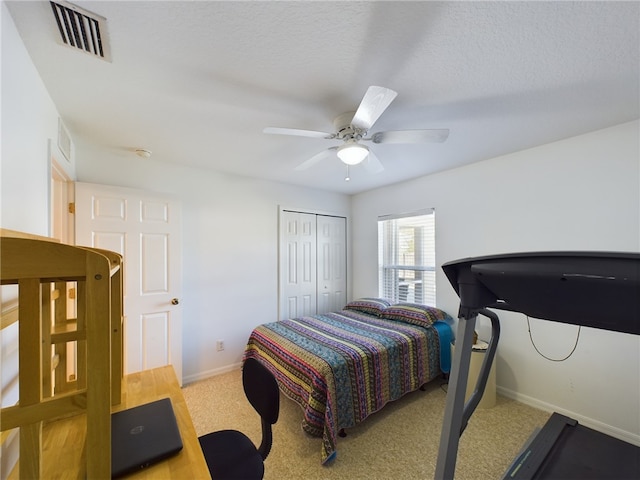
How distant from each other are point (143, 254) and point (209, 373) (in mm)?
1546

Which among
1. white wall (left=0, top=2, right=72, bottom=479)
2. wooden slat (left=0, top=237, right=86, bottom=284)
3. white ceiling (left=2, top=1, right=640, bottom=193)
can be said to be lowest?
wooden slat (left=0, top=237, right=86, bottom=284)

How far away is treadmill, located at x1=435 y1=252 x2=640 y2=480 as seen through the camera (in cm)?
69

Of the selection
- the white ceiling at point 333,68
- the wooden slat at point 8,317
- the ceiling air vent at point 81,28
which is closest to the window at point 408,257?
the white ceiling at point 333,68

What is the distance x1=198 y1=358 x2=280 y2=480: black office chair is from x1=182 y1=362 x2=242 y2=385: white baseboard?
182cm

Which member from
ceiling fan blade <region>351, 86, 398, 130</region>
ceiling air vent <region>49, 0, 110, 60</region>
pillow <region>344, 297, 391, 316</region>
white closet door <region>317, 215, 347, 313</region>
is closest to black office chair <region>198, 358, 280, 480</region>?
ceiling fan blade <region>351, 86, 398, 130</region>

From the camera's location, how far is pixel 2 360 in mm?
946

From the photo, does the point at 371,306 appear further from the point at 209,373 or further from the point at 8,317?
the point at 8,317

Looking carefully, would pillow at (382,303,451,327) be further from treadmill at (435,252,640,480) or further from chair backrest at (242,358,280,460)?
chair backrest at (242,358,280,460)

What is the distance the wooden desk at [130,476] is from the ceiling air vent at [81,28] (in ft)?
5.27

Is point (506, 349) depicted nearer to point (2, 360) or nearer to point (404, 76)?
point (404, 76)

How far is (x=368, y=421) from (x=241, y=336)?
5.85 feet

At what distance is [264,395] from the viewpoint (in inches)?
55.5

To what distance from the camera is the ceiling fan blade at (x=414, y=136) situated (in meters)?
1.70

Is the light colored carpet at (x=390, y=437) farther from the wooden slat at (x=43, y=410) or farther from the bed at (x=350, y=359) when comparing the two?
the wooden slat at (x=43, y=410)
